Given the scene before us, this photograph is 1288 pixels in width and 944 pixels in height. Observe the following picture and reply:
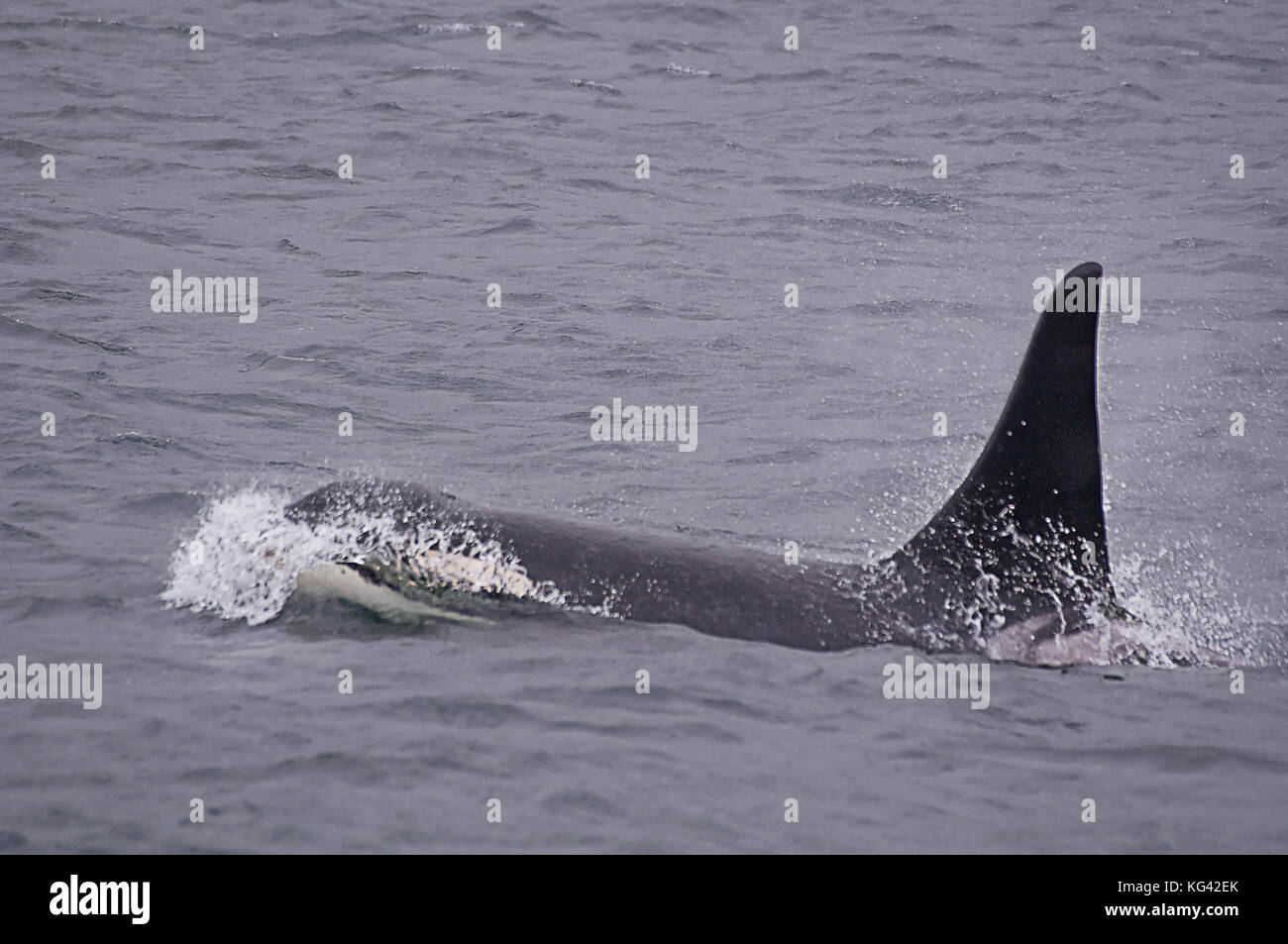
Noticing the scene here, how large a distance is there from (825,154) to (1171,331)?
7.46m

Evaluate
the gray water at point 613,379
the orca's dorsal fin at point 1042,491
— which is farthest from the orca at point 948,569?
the gray water at point 613,379

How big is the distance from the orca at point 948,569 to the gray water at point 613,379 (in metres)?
0.19

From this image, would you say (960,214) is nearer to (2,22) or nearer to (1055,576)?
(1055,576)

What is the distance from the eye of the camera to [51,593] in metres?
8.70

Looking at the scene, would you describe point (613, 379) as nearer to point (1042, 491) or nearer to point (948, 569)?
point (948, 569)

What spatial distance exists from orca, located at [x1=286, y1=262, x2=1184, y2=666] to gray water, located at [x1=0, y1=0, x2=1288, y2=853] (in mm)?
186

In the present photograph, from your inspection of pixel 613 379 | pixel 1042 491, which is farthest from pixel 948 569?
pixel 613 379

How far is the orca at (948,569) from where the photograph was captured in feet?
25.3

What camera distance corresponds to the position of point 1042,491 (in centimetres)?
779

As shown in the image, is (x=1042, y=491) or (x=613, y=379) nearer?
(x=1042, y=491)

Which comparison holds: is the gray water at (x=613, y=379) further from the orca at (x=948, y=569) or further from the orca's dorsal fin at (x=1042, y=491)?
the orca's dorsal fin at (x=1042, y=491)

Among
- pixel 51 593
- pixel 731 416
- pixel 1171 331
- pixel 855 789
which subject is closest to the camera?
pixel 855 789

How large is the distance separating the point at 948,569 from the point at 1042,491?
60cm
